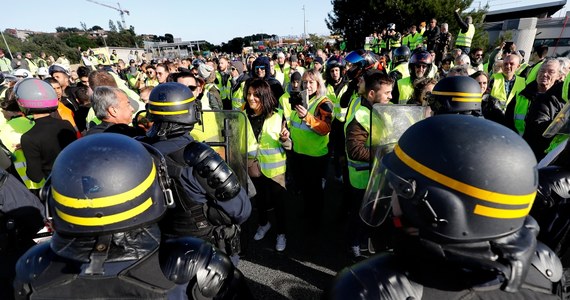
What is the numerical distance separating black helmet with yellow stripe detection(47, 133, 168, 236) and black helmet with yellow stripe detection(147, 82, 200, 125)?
81 centimetres

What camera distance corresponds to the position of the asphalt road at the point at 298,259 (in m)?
2.92

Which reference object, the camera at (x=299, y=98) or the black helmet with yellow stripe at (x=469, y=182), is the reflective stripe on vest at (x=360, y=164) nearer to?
the camera at (x=299, y=98)

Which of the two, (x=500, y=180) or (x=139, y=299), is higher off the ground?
(x=500, y=180)

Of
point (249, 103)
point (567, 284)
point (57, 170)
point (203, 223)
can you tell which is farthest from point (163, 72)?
point (567, 284)

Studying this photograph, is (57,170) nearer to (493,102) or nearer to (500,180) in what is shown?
(500,180)

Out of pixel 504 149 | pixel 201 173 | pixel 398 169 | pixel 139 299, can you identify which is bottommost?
pixel 139 299

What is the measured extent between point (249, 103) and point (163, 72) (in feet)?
12.3

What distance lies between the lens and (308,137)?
10.8 ft

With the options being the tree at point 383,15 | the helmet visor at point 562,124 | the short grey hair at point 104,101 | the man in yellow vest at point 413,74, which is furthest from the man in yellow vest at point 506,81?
the tree at point 383,15

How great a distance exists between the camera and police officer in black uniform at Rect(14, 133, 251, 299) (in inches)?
40.4

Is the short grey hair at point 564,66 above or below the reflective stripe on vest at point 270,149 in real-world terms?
above

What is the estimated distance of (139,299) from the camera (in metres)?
1.01

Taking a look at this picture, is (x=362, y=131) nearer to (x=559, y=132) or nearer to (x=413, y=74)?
(x=559, y=132)

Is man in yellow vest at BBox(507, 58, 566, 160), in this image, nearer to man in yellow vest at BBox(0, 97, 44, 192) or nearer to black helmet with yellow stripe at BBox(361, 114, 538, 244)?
black helmet with yellow stripe at BBox(361, 114, 538, 244)
